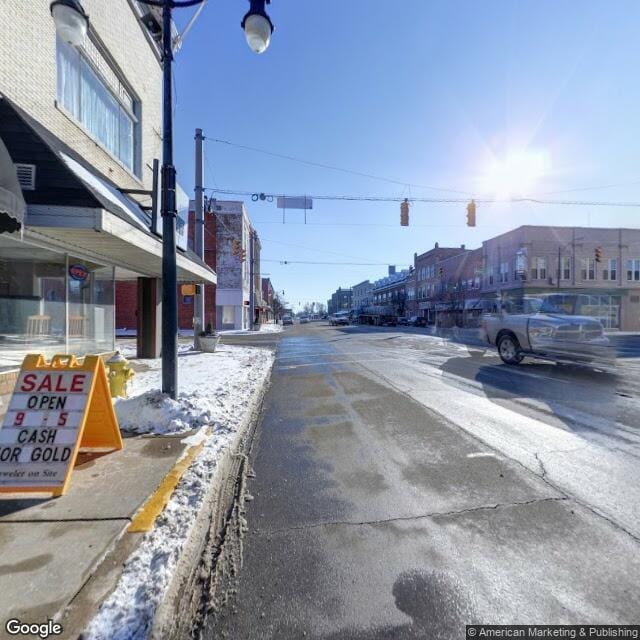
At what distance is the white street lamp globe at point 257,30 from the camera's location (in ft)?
16.1

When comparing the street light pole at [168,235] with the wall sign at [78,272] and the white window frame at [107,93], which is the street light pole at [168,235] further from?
the wall sign at [78,272]

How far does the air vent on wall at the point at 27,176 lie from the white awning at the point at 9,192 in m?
0.53

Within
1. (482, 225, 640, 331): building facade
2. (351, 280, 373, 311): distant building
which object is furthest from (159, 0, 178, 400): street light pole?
(351, 280, 373, 311): distant building

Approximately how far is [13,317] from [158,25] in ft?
22.0

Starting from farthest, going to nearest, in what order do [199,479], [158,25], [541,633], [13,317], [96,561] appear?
1. [158,25]
2. [13,317]
3. [199,479]
4. [96,561]
5. [541,633]

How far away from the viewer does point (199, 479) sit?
11.2ft

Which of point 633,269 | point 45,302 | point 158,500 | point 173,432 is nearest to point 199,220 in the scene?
point 45,302

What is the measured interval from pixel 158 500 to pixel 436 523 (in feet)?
7.54

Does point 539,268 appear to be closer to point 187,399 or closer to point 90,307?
point 90,307

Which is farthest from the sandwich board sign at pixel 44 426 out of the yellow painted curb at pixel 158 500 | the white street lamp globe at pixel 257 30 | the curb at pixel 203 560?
the white street lamp globe at pixel 257 30

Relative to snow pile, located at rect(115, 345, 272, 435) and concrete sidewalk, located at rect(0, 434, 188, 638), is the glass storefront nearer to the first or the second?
snow pile, located at rect(115, 345, 272, 435)

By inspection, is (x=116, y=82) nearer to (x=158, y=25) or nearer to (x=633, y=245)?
(x=158, y=25)

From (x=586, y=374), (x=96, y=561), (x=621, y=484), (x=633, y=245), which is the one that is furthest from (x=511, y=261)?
(x=96, y=561)

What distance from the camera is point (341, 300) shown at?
147 m
